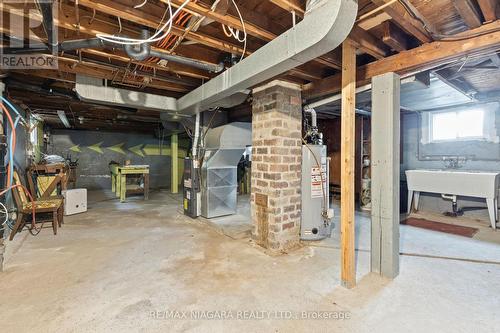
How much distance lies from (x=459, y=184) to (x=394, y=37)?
10.7ft

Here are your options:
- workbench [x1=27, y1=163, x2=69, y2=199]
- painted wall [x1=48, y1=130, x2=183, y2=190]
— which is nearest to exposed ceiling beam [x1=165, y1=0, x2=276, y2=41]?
workbench [x1=27, y1=163, x2=69, y2=199]

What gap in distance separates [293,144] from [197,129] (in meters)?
1.84

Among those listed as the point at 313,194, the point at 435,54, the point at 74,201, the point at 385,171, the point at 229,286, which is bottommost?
the point at 229,286

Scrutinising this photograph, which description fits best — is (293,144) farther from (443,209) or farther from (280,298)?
(443,209)

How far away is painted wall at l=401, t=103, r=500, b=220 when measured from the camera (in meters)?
3.86

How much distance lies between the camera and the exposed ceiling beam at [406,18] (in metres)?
1.46

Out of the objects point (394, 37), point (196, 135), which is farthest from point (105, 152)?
point (394, 37)

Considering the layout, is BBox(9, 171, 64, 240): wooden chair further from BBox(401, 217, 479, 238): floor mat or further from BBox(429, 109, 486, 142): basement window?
BBox(429, 109, 486, 142): basement window

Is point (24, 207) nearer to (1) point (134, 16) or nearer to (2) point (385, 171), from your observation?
(1) point (134, 16)

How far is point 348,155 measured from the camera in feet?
6.31

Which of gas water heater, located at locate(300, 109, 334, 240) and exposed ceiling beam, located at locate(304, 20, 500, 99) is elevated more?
exposed ceiling beam, located at locate(304, 20, 500, 99)

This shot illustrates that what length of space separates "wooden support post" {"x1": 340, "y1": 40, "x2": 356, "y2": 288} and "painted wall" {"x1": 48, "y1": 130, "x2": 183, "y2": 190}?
24.2 ft

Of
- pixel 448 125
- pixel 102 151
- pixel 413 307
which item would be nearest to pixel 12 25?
pixel 413 307

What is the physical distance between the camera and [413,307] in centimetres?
166
